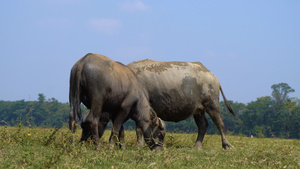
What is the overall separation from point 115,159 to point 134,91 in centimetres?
228

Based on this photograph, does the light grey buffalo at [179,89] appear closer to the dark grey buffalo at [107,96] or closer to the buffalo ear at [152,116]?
the buffalo ear at [152,116]

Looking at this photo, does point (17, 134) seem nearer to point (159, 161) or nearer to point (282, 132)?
point (159, 161)

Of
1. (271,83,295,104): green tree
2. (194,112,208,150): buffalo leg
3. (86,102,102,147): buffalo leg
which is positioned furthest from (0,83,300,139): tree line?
(86,102,102,147): buffalo leg

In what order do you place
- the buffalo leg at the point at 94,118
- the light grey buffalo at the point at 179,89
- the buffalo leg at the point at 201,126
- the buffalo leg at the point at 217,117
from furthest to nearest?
1. the buffalo leg at the point at 201,126
2. the buffalo leg at the point at 217,117
3. the light grey buffalo at the point at 179,89
4. the buffalo leg at the point at 94,118

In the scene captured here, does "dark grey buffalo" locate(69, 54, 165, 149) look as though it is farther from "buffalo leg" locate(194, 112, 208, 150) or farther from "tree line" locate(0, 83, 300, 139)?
"tree line" locate(0, 83, 300, 139)

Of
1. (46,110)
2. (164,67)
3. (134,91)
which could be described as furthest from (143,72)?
(46,110)

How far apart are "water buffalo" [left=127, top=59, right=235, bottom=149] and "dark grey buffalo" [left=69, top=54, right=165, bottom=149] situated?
1037 mm

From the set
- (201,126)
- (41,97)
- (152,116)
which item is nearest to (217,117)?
(201,126)

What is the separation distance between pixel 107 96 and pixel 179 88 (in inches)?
114

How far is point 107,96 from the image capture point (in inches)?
303

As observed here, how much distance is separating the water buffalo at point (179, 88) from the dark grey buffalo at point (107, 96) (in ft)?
3.40

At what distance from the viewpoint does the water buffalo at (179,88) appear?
9719 mm

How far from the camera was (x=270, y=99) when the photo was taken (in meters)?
82.8

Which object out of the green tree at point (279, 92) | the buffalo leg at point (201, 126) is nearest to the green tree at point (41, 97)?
the green tree at point (279, 92)
